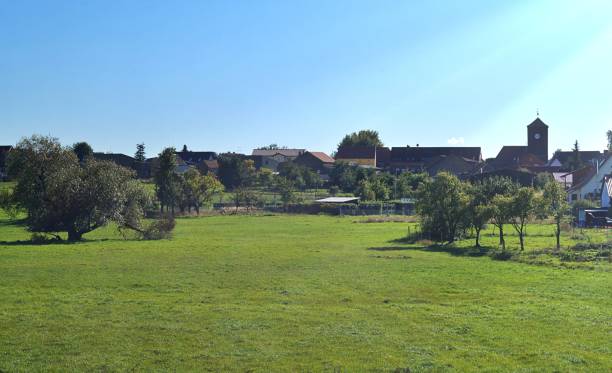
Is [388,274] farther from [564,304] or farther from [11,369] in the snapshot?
[11,369]

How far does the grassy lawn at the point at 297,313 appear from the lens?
618 inches

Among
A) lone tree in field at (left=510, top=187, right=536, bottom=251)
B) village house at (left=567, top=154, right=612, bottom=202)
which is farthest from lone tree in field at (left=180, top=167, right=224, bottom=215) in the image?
lone tree in field at (left=510, top=187, right=536, bottom=251)

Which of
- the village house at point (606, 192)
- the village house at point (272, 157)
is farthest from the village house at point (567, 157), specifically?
the village house at point (606, 192)

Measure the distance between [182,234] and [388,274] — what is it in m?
29.5

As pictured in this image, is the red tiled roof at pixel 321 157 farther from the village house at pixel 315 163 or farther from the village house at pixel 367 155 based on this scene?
the village house at pixel 367 155

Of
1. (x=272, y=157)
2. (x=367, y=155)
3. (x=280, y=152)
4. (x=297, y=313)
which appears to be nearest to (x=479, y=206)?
(x=297, y=313)

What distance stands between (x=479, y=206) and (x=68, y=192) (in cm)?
2956

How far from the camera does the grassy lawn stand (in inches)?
618

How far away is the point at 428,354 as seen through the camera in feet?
52.3

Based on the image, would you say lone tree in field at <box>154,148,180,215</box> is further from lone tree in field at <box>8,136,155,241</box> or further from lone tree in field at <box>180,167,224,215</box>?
lone tree in field at <box>8,136,155,241</box>

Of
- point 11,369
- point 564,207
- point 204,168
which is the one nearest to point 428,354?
point 11,369

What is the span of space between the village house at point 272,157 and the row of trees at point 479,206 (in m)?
107

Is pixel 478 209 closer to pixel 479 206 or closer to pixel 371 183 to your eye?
pixel 479 206

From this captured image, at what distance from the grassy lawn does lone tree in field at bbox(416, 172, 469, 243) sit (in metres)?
9.40
